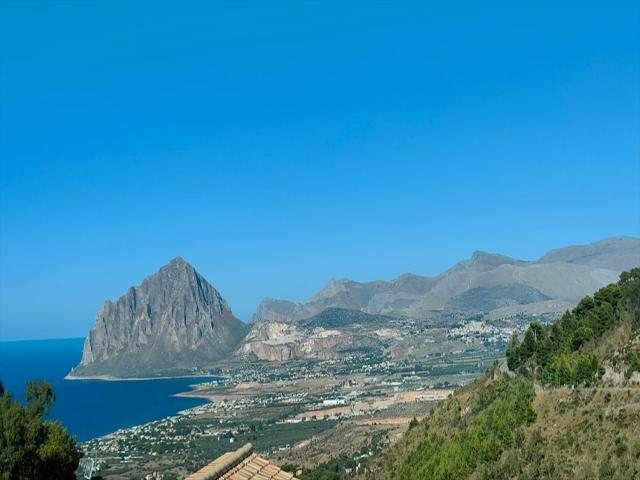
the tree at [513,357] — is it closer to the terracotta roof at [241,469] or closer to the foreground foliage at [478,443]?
the foreground foliage at [478,443]

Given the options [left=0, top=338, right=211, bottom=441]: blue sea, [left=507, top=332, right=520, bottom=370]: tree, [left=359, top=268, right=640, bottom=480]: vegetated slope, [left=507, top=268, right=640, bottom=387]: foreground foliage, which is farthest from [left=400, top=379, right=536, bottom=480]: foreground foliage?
[left=0, top=338, right=211, bottom=441]: blue sea

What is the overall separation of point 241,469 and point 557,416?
2380 cm

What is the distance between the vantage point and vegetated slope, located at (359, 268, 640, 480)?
75.7 feet

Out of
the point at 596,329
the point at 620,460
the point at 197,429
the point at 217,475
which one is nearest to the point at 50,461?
the point at 217,475

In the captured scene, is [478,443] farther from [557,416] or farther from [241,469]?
[241,469]

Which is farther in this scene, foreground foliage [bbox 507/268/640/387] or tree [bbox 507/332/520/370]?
tree [bbox 507/332/520/370]

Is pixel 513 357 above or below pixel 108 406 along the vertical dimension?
above

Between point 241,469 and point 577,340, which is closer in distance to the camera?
point 241,469

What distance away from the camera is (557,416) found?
2752 centimetres

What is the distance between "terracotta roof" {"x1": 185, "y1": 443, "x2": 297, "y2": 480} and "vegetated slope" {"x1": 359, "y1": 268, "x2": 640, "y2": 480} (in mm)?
16449

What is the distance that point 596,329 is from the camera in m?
37.4

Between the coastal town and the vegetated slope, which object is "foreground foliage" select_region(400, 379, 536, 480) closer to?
the vegetated slope

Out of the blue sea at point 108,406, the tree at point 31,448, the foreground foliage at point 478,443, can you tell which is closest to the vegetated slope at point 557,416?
the foreground foliage at point 478,443

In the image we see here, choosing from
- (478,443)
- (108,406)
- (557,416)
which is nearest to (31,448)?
(478,443)
